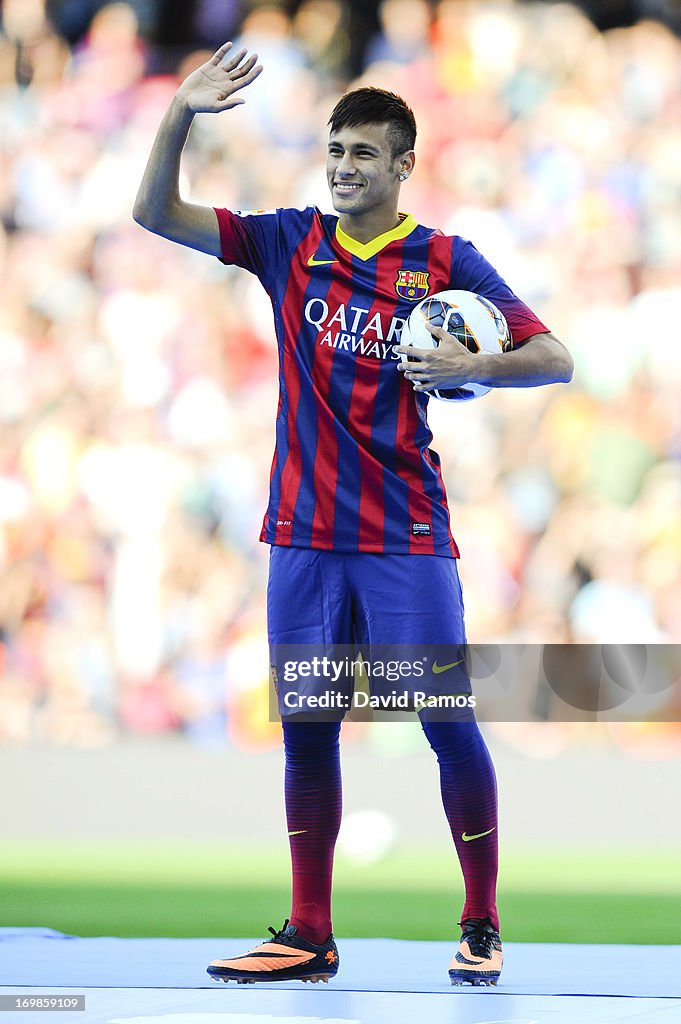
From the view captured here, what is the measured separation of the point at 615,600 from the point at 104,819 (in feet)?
8.19

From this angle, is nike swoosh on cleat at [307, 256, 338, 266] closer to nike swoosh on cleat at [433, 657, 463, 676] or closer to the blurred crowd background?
nike swoosh on cleat at [433, 657, 463, 676]

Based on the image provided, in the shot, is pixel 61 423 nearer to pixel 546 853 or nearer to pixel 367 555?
pixel 546 853

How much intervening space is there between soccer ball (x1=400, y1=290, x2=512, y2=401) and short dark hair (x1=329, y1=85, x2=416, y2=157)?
1.21 feet

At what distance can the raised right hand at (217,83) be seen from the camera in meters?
A: 2.83

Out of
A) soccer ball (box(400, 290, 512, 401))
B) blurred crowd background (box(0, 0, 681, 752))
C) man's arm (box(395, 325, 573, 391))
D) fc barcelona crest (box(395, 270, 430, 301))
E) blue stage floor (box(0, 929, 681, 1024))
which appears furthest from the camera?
blurred crowd background (box(0, 0, 681, 752))

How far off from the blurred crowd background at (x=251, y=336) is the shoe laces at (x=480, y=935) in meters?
3.10

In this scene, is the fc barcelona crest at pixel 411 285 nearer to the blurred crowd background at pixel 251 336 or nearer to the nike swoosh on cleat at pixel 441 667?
the nike swoosh on cleat at pixel 441 667

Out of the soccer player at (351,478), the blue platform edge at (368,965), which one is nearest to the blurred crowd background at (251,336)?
the blue platform edge at (368,965)

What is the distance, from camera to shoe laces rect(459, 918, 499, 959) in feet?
9.25

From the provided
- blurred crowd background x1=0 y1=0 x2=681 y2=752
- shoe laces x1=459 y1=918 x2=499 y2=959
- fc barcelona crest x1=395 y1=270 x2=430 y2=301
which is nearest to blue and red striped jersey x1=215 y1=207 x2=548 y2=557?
fc barcelona crest x1=395 y1=270 x2=430 y2=301

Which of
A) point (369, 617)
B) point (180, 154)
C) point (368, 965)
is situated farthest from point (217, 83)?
point (368, 965)

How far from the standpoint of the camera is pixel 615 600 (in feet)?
20.5

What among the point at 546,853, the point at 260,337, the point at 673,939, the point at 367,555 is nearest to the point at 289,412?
the point at 367,555

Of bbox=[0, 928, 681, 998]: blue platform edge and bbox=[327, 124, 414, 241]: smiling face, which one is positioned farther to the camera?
bbox=[327, 124, 414, 241]: smiling face
